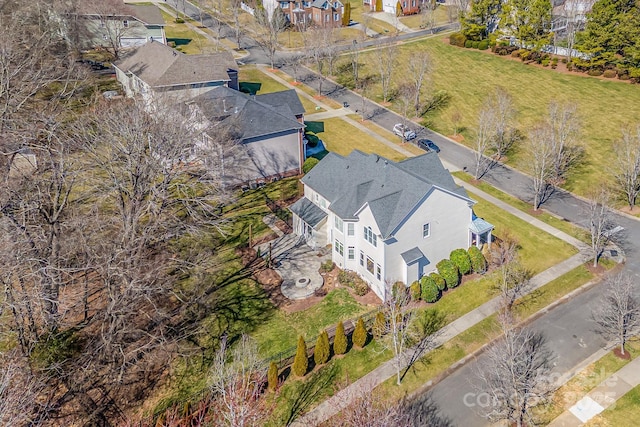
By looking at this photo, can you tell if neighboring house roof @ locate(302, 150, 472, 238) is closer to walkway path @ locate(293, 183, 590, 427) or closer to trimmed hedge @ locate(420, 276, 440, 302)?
trimmed hedge @ locate(420, 276, 440, 302)

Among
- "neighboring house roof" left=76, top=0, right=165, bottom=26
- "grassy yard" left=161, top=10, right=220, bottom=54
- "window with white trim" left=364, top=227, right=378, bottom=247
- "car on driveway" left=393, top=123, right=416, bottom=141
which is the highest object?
"neighboring house roof" left=76, top=0, right=165, bottom=26

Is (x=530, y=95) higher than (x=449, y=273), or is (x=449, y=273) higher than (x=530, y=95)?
(x=530, y=95)

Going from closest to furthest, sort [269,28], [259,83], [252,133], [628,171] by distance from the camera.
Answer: [628,171] < [252,133] < [259,83] < [269,28]

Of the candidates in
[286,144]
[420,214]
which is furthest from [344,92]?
[420,214]

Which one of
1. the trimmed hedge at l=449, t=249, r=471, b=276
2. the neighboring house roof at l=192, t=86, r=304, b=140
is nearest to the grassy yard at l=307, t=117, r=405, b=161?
the neighboring house roof at l=192, t=86, r=304, b=140

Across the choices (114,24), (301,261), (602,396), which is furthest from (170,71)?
(602,396)

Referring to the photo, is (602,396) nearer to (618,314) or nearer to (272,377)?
(618,314)
